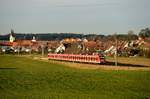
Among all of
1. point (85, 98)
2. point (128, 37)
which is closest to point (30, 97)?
point (85, 98)

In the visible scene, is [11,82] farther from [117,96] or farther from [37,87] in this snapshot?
[117,96]

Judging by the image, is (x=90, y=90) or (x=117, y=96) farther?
(x=90, y=90)

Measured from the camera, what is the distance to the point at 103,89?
66.4 feet

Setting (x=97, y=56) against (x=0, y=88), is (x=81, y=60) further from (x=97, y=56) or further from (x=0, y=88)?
(x=0, y=88)

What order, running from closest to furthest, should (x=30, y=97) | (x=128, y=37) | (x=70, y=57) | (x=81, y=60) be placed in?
(x=30, y=97) < (x=81, y=60) < (x=70, y=57) < (x=128, y=37)

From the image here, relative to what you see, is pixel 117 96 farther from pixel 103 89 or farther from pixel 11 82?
pixel 11 82

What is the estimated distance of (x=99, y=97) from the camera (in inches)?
656

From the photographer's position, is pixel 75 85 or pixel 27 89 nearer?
pixel 27 89

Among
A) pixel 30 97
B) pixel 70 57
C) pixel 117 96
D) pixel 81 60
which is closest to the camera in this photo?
pixel 30 97

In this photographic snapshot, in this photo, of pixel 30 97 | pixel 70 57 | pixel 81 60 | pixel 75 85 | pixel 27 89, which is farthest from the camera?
pixel 70 57

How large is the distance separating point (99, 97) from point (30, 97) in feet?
10.1

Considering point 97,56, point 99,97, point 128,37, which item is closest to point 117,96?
point 99,97

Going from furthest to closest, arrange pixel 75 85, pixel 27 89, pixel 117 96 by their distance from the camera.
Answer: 1. pixel 75 85
2. pixel 27 89
3. pixel 117 96

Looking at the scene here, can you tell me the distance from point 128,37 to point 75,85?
108m
